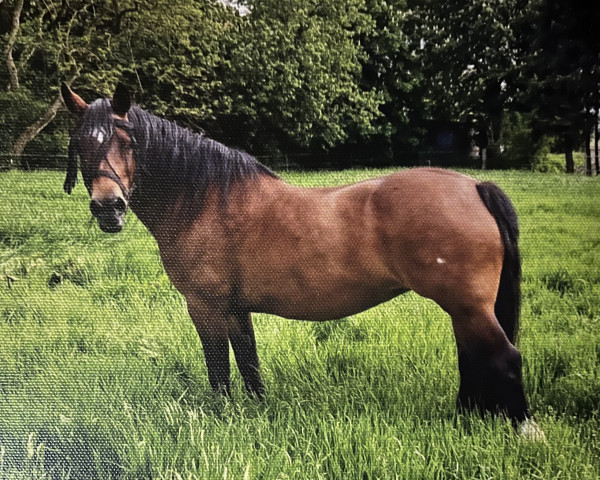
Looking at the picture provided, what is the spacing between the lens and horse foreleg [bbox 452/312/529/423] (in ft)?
4.42

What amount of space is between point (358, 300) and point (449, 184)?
42 cm

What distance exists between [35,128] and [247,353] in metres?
0.92

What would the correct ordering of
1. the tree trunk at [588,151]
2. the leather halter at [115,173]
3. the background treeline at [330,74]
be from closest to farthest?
the leather halter at [115,173] → the background treeline at [330,74] → the tree trunk at [588,151]

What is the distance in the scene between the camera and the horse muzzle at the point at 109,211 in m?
1.32

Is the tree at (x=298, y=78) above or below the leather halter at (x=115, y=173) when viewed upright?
above

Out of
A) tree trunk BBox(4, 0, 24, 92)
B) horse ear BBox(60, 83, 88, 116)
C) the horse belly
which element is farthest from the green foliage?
tree trunk BBox(4, 0, 24, 92)

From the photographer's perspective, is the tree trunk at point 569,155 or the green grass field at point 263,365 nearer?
the green grass field at point 263,365

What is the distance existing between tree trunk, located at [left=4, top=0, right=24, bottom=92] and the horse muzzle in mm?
470

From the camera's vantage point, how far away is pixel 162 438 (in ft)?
4.65

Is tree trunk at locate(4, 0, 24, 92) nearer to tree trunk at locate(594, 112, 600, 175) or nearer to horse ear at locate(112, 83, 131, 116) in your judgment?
horse ear at locate(112, 83, 131, 116)

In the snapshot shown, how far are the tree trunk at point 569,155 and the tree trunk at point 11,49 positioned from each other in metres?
1.69

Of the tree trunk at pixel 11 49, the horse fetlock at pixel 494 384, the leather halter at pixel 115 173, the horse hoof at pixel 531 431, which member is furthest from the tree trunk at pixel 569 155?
the tree trunk at pixel 11 49

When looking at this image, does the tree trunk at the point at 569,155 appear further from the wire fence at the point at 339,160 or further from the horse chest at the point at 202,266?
the horse chest at the point at 202,266

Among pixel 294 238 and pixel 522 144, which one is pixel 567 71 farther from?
pixel 294 238
